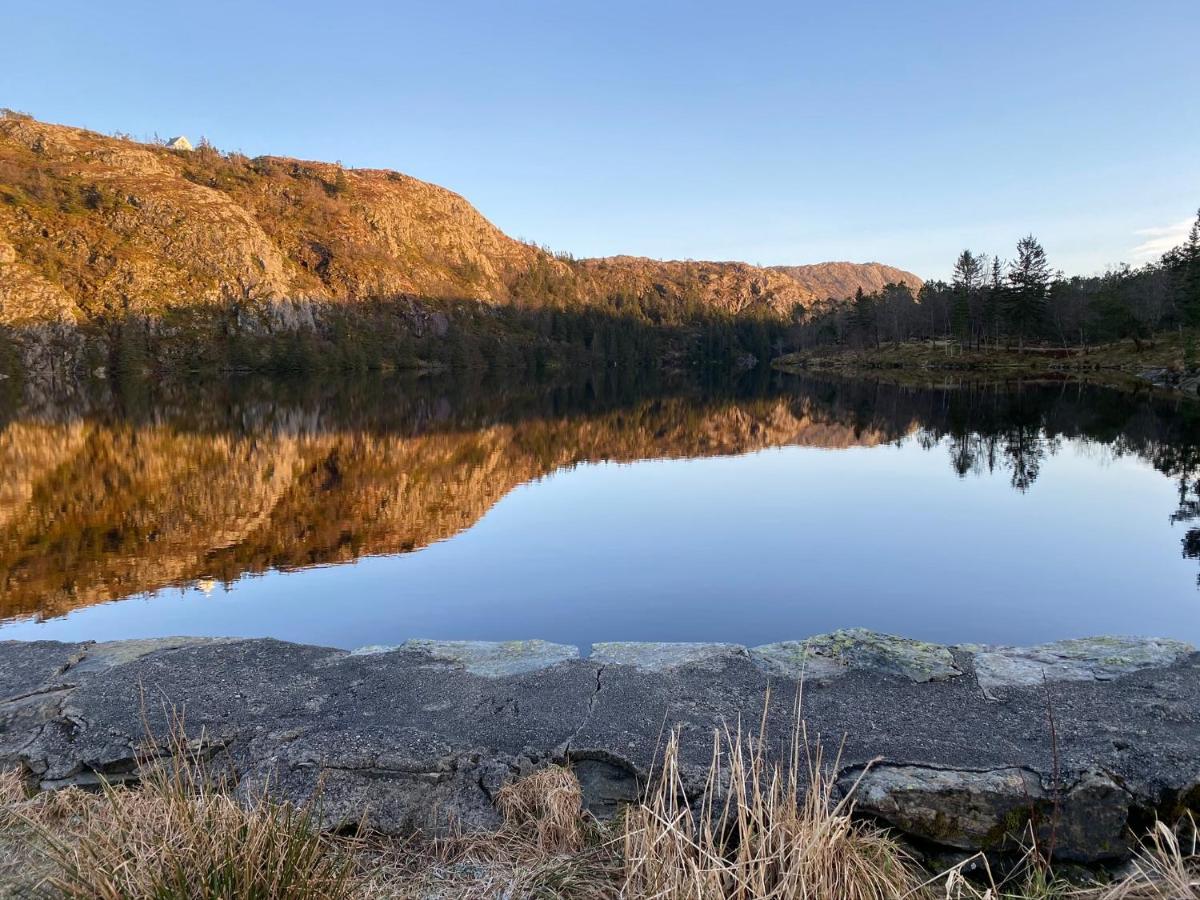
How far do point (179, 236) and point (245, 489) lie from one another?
133 m

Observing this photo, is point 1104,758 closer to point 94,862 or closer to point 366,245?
point 94,862

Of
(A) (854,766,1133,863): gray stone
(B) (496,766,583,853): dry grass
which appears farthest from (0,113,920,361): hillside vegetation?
(A) (854,766,1133,863): gray stone

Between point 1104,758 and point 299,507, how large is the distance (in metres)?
20.8

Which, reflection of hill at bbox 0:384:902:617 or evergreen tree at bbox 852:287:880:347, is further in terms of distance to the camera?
evergreen tree at bbox 852:287:880:347

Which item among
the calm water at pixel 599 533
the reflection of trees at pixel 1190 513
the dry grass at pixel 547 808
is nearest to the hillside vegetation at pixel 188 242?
the calm water at pixel 599 533

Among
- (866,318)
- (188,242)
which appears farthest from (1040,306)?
(188,242)

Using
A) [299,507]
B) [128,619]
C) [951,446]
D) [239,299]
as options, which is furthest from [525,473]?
[239,299]

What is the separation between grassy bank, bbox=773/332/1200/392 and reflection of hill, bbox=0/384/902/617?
45.6 metres

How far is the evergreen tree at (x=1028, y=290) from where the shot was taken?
8412 centimetres

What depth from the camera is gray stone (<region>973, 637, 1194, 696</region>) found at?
23.7 feet

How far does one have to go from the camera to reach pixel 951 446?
113ft

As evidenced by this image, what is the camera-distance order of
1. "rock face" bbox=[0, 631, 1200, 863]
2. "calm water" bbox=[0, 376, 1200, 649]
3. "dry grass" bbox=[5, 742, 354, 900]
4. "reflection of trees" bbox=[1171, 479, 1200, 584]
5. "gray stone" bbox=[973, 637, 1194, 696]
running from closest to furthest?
"dry grass" bbox=[5, 742, 354, 900] → "rock face" bbox=[0, 631, 1200, 863] → "gray stone" bbox=[973, 637, 1194, 696] → "calm water" bbox=[0, 376, 1200, 649] → "reflection of trees" bbox=[1171, 479, 1200, 584]

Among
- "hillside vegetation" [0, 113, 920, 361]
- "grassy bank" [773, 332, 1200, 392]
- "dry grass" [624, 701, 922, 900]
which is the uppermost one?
"hillside vegetation" [0, 113, 920, 361]

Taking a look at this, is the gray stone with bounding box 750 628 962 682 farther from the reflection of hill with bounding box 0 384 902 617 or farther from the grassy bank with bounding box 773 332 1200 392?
the grassy bank with bounding box 773 332 1200 392
